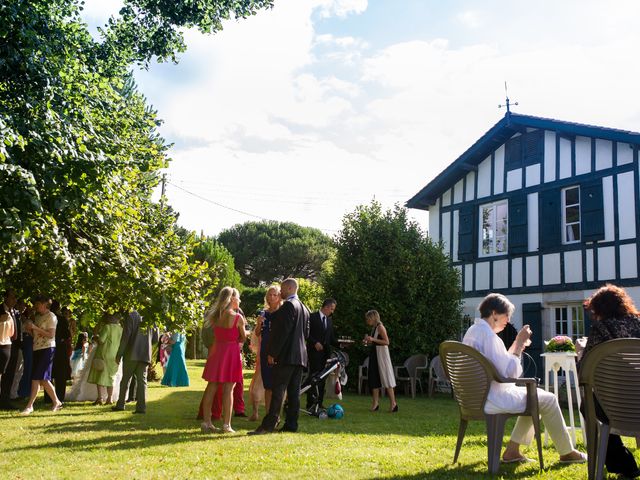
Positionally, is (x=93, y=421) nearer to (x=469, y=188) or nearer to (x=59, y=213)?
(x=59, y=213)

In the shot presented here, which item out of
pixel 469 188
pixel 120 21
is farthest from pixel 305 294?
pixel 120 21

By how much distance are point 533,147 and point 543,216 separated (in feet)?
6.74

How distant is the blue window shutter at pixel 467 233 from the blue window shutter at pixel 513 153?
162 cm

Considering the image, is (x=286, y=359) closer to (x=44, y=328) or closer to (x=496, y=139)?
(x=44, y=328)

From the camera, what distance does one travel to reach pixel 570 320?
16.9 meters

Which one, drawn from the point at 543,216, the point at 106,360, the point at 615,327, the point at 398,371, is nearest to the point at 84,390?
the point at 106,360

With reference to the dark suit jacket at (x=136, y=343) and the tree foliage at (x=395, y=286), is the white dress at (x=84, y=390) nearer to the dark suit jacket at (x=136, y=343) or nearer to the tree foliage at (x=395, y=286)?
the dark suit jacket at (x=136, y=343)

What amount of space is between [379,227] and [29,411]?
979 cm

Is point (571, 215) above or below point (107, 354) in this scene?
above

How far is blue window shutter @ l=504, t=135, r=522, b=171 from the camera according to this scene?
61.5ft

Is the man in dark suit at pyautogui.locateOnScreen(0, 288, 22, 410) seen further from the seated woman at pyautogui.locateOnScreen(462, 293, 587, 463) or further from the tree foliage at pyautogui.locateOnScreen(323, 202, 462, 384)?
the tree foliage at pyautogui.locateOnScreen(323, 202, 462, 384)

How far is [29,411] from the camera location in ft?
33.1

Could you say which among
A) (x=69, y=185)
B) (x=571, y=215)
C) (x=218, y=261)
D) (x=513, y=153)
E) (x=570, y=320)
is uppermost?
(x=513, y=153)

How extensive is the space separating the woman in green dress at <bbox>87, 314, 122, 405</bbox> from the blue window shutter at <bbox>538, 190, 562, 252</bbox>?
11.0m
